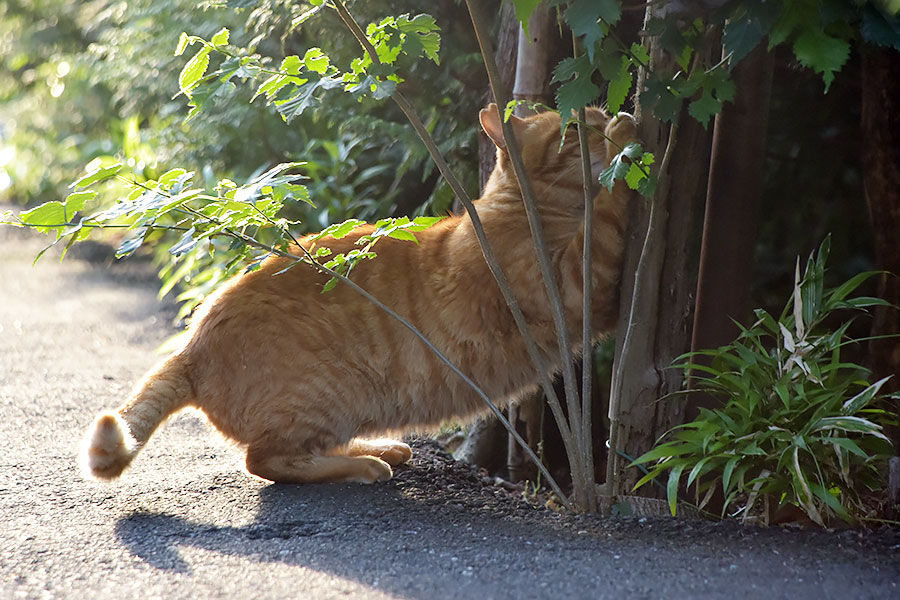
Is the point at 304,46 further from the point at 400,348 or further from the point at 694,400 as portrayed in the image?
the point at 694,400

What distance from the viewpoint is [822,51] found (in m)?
1.87

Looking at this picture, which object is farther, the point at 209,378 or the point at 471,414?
the point at 471,414

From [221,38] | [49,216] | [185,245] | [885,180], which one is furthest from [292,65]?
[885,180]

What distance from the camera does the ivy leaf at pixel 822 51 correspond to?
6.08 ft

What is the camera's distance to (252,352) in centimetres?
288

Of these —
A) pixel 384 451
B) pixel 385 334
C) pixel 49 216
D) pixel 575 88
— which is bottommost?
pixel 384 451

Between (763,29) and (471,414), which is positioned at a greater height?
(763,29)

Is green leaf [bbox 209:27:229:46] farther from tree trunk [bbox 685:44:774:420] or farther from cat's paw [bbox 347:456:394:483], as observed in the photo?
tree trunk [bbox 685:44:774:420]

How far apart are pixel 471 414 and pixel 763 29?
64.6 inches

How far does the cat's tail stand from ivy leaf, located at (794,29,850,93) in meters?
2.00

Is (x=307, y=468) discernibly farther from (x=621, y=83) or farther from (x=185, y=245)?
(x=621, y=83)

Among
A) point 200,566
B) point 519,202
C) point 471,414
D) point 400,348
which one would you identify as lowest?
point 200,566

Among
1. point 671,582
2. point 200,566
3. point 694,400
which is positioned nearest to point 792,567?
point 671,582

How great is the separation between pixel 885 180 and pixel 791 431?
3.65ft
